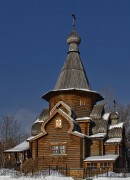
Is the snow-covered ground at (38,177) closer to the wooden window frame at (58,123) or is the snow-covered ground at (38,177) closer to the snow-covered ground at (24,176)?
the snow-covered ground at (24,176)

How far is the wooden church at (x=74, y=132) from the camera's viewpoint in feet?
98.5

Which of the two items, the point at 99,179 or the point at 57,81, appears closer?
the point at 99,179

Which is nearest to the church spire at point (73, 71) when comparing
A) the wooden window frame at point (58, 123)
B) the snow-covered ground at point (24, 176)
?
the wooden window frame at point (58, 123)

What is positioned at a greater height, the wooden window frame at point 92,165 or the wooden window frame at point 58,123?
the wooden window frame at point 58,123

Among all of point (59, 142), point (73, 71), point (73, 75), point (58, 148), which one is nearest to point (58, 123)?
point (59, 142)

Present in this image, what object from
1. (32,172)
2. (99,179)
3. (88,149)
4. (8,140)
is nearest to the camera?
(99,179)

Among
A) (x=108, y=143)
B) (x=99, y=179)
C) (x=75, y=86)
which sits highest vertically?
(x=75, y=86)

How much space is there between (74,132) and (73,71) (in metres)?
7.21

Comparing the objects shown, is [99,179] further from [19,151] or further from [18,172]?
[19,151]

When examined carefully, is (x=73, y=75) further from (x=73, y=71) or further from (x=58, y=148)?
Result: (x=58, y=148)

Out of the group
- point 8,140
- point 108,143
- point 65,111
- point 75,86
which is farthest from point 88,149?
point 8,140

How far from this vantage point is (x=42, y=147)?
31000 mm

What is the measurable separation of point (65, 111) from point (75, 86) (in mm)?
2945

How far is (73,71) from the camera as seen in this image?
115 feet
